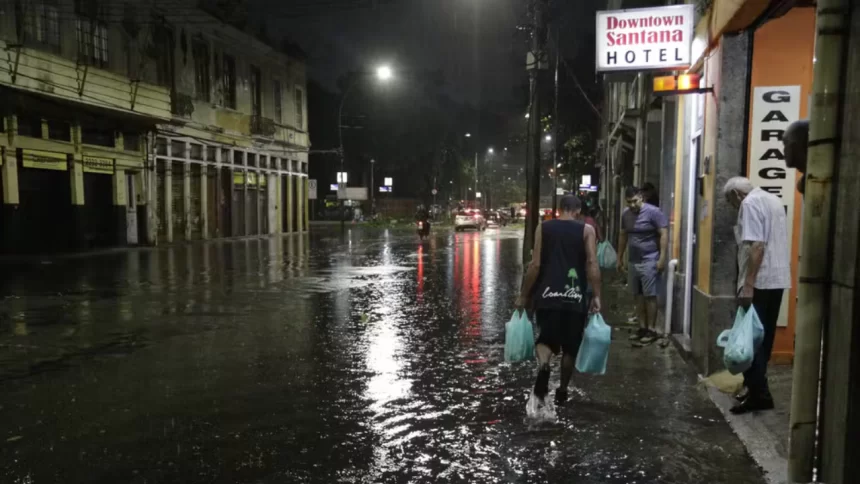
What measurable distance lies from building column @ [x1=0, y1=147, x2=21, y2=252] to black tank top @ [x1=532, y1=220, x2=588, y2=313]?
68.1ft

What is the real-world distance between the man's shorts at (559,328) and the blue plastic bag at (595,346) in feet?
0.31

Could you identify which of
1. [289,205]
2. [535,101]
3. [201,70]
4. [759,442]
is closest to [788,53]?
[759,442]

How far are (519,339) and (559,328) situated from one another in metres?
0.35

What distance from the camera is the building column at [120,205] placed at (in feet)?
83.4

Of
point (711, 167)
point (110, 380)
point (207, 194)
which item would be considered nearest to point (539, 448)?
point (711, 167)

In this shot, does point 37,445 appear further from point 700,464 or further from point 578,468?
point 700,464

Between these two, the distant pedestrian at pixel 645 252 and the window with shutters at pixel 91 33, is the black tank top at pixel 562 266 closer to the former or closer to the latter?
the distant pedestrian at pixel 645 252

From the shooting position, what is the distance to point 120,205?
84.1ft

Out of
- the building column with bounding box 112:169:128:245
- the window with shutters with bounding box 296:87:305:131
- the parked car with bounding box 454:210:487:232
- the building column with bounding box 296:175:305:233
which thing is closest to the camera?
the building column with bounding box 112:169:128:245

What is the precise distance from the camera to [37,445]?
4.86m

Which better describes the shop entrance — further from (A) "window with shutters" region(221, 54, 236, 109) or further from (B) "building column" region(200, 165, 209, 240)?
(A) "window with shutters" region(221, 54, 236, 109)

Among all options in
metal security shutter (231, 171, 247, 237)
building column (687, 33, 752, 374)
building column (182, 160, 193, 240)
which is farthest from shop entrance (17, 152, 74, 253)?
building column (687, 33, 752, 374)

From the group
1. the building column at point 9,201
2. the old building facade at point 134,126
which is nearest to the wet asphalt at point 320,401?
the building column at point 9,201

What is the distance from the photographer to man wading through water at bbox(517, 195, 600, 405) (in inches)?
213
